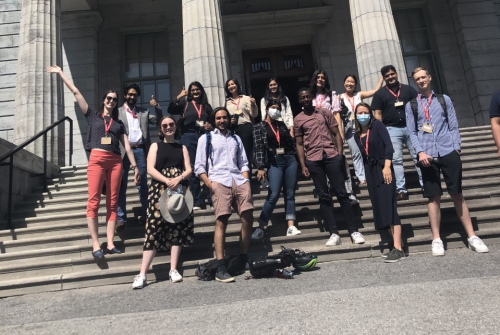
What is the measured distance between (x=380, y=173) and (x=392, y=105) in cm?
178

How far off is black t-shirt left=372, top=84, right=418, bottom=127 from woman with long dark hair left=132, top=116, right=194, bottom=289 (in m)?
3.36

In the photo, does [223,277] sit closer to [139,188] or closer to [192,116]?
[139,188]

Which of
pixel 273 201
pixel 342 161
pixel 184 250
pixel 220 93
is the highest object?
pixel 220 93

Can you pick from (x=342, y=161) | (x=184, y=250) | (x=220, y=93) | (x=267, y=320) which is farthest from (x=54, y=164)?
(x=267, y=320)

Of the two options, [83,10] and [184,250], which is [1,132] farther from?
[184,250]

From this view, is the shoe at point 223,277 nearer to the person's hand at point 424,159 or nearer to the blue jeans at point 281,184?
the blue jeans at point 281,184

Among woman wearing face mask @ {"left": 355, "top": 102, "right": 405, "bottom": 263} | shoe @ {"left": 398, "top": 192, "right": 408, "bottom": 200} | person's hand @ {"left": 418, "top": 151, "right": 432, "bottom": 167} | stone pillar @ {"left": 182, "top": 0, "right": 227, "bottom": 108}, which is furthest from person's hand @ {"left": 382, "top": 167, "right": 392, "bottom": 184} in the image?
stone pillar @ {"left": 182, "top": 0, "right": 227, "bottom": 108}

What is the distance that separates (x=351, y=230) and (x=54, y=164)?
21.8ft

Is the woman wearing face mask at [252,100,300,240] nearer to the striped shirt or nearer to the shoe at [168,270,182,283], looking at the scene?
the shoe at [168,270,182,283]

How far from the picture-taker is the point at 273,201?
5016 mm

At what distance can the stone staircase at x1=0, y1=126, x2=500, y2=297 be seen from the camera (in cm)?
462

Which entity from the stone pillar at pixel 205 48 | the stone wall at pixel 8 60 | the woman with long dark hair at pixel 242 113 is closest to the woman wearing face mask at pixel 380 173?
the woman with long dark hair at pixel 242 113

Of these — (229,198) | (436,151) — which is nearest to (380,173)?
(436,151)

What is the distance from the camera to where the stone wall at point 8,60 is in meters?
11.5
